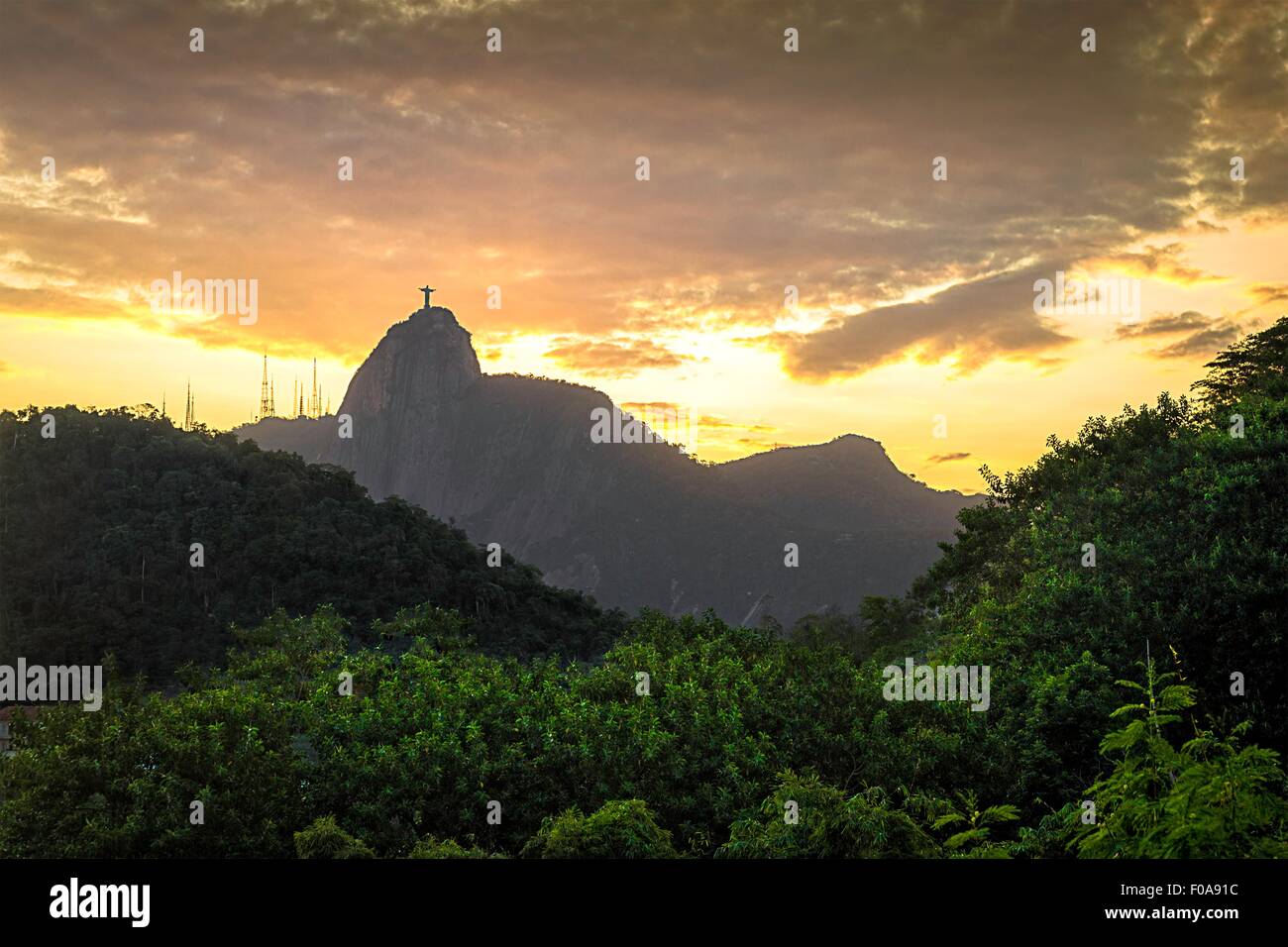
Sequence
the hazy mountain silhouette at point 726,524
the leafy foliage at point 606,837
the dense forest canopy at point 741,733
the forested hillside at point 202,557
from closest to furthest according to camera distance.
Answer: the leafy foliage at point 606,837, the dense forest canopy at point 741,733, the forested hillside at point 202,557, the hazy mountain silhouette at point 726,524

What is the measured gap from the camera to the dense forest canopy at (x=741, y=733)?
38.9 feet

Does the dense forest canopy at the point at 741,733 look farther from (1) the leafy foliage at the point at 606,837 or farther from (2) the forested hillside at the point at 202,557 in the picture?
(2) the forested hillside at the point at 202,557

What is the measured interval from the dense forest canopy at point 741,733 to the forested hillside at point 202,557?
97.2 ft

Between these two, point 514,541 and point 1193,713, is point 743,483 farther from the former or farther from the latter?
point 1193,713

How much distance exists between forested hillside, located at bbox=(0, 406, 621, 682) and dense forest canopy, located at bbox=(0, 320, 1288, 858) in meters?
29.6

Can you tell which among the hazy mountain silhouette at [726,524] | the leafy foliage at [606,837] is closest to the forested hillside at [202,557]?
the leafy foliage at [606,837]

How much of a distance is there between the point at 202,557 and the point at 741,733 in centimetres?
5220

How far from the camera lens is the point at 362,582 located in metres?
55.8

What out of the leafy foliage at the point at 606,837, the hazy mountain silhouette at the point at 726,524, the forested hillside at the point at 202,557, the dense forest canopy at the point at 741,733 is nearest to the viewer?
the leafy foliage at the point at 606,837

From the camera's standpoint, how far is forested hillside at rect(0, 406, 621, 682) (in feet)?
174

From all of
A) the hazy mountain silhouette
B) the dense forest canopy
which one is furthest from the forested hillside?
the hazy mountain silhouette

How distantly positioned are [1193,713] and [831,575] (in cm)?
13435

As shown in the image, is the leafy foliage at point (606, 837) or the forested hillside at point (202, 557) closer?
the leafy foliage at point (606, 837)

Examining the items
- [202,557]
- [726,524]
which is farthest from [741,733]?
[726,524]
